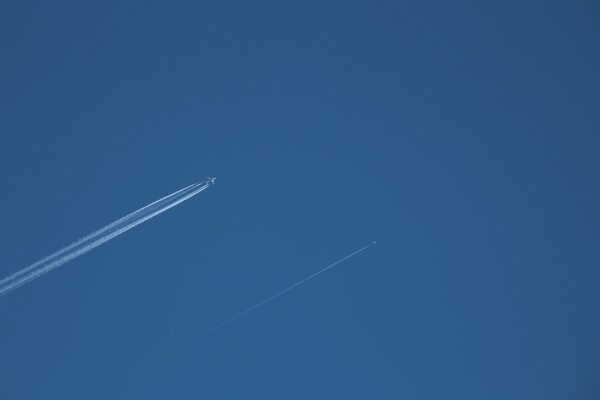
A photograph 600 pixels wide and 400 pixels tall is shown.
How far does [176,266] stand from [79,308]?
32.8 inches

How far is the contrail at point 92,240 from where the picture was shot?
637 cm

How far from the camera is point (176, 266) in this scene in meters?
6.55

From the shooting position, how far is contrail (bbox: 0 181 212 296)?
6.37 metres

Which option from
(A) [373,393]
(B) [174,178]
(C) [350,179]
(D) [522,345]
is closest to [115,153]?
(B) [174,178]

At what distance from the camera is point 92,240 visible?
646cm

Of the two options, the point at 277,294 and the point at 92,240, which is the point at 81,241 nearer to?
the point at 92,240

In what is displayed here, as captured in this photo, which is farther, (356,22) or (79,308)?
(356,22)

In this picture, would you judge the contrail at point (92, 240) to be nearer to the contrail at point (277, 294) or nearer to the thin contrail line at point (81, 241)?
the thin contrail line at point (81, 241)

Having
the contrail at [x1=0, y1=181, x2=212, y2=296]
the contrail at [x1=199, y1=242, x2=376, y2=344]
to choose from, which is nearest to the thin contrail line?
the contrail at [x1=0, y1=181, x2=212, y2=296]

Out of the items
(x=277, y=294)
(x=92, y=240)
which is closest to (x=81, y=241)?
(x=92, y=240)

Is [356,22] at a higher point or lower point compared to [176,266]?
higher

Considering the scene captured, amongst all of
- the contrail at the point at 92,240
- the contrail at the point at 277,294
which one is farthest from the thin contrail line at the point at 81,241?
the contrail at the point at 277,294

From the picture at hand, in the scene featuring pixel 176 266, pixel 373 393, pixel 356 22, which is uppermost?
pixel 356 22

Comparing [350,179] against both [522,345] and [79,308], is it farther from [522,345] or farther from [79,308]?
[79,308]
